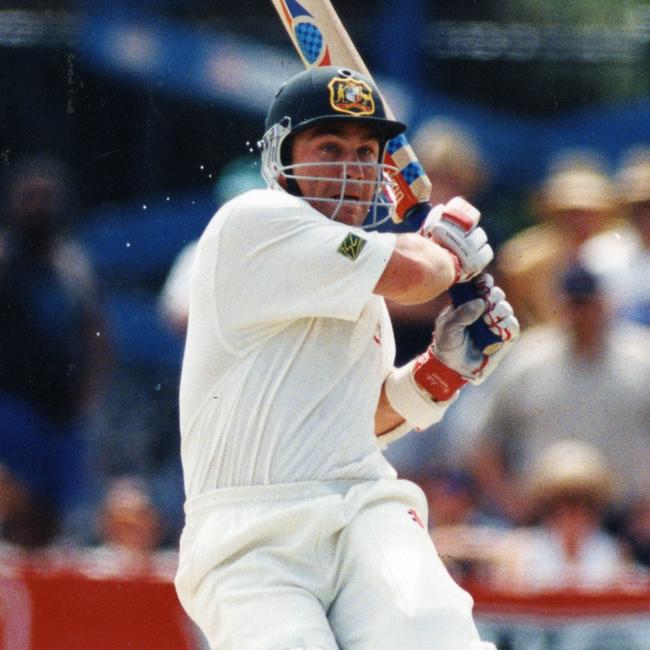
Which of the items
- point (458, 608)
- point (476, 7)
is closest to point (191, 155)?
point (476, 7)

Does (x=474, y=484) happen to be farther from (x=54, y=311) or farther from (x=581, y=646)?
(x=54, y=311)

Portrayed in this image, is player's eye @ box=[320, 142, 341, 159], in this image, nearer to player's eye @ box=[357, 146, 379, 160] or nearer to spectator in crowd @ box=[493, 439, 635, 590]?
player's eye @ box=[357, 146, 379, 160]

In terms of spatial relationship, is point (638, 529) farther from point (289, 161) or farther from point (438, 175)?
point (289, 161)

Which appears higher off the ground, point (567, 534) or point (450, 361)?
point (450, 361)

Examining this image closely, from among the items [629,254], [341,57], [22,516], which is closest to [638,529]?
[629,254]

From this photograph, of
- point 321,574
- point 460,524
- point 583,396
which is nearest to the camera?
point 321,574
